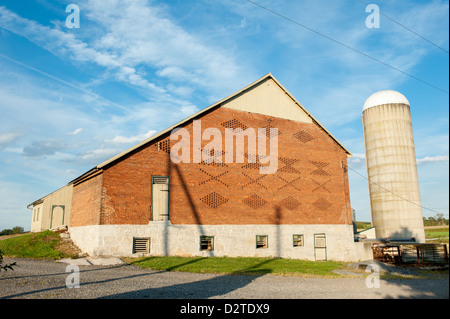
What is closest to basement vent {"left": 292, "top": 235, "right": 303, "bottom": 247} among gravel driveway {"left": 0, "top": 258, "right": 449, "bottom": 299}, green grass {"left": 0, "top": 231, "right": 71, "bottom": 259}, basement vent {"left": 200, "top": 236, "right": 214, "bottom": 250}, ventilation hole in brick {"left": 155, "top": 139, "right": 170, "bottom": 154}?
basement vent {"left": 200, "top": 236, "right": 214, "bottom": 250}

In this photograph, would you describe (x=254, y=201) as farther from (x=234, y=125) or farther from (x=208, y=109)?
(x=208, y=109)

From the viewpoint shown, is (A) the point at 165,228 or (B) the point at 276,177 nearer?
(A) the point at 165,228

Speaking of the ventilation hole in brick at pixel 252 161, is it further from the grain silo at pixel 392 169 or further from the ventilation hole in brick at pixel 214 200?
the grain silo at pixel 392 169

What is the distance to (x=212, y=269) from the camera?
16875 mm

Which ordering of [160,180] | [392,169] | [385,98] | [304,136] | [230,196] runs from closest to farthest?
1. [160,180]
2. [230,196]
3. [304,136]
4. [392,169]
5. [385,98]

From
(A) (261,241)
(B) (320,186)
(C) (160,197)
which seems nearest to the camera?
(C) (160,197)

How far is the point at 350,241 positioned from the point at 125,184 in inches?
702

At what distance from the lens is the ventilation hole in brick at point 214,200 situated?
22.3m

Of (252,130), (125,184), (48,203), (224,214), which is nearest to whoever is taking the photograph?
(125,184)

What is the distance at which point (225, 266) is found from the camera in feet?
59.1

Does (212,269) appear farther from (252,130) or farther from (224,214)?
(252,130)

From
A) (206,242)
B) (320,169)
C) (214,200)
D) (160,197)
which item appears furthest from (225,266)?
(320,169)

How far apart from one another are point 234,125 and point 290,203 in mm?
7155
